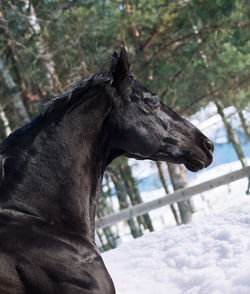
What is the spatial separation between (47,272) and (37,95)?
906 cm

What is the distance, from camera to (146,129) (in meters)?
2.49

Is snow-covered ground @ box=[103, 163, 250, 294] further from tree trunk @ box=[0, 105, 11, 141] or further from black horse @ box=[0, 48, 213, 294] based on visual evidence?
tree trunk @ box=[0, 105, 11, 141]

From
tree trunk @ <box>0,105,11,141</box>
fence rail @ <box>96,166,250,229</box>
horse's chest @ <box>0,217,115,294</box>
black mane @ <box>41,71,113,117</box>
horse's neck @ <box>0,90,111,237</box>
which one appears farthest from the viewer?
tree trunk @ <box>0,105,11,141</box>

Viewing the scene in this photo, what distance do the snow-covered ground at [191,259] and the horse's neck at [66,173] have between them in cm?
154

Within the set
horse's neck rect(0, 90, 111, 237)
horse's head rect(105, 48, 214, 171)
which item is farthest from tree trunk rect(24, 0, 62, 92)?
horse's neck rect(0, 90, 111, 237)

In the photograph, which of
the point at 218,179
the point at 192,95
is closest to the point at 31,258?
the point at 218,179

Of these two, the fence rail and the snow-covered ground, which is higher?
the fence rail

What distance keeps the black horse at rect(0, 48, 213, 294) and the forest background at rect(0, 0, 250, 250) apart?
6701 mm

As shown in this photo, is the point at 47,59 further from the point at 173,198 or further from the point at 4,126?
the point at 173,198

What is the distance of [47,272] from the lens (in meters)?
2.00

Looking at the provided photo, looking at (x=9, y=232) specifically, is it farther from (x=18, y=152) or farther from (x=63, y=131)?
(x=63, y=131)

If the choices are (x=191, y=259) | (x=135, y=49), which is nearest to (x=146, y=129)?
(x=191, y=259)

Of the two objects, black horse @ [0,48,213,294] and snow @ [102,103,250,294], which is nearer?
black horse @ [0,48,213,294]

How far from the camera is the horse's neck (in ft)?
7.04
